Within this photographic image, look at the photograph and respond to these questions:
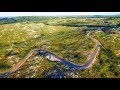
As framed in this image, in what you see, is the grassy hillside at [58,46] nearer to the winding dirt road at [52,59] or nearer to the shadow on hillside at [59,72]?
the shadow on hillside at [59,72]

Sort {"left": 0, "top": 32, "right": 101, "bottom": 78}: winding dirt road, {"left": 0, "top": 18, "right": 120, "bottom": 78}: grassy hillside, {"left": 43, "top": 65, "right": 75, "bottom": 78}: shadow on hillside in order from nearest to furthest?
{"left": 43, "top": 65, "right": 75, "bottom": 78}: shadow on hillside → {"left": 0, "top": 18, "right": 120, "bottom": 78}: grassy hillside → {"left": 0, "top": 32, "right": 101, "bottom": 78}: winding dirt road

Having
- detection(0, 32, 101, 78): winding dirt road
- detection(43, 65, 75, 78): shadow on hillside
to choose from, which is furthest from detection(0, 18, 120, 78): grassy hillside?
detection(0, 32, 101, 78): winding dirt road

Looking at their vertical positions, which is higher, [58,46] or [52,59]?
[58,46]

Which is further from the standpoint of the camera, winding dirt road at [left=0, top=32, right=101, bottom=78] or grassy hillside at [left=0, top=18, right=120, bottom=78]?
winding dirt road at [left=0, top=32, right=101, bottom=78]

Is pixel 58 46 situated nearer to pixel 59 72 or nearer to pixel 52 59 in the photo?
pixel 52 59

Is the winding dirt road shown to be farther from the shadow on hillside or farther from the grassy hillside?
the shadow on hillside

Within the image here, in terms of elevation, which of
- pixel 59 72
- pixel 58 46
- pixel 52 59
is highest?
pixel 58 46

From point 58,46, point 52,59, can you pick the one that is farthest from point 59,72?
point 58,46

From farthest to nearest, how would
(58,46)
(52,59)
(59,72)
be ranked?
(58,46), (52,59), (59,72)

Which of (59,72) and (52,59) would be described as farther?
(52,59)
